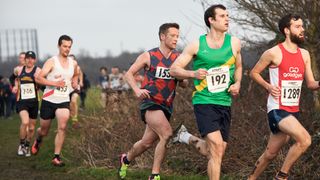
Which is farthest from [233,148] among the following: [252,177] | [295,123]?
[295,123]

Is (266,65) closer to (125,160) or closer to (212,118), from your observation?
(212,118)

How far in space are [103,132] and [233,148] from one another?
325 centimetres

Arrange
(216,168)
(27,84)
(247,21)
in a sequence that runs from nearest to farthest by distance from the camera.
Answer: (216,168)
(247,21)
(27,84)

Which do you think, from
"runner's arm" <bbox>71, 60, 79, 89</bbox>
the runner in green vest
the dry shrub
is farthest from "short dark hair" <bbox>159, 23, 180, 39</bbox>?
"runner's arm" <bbox>71, 60, 79, 89</bbox>

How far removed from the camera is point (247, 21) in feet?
35.3

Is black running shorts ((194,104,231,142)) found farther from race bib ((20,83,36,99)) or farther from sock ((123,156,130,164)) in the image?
race bib ((20,83,36,99))

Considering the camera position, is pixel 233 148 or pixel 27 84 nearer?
pixel 233 148

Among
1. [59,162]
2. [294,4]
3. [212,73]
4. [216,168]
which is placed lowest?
[59,162]

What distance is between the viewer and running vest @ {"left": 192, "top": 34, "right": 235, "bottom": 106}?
22.5 feet

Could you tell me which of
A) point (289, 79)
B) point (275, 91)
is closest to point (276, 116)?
point (275, 91)

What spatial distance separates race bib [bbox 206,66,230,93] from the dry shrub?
1.56 meters

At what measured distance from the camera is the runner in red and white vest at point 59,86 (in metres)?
10.1

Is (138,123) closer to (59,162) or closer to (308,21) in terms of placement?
(59,162)

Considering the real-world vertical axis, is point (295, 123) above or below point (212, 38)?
below
